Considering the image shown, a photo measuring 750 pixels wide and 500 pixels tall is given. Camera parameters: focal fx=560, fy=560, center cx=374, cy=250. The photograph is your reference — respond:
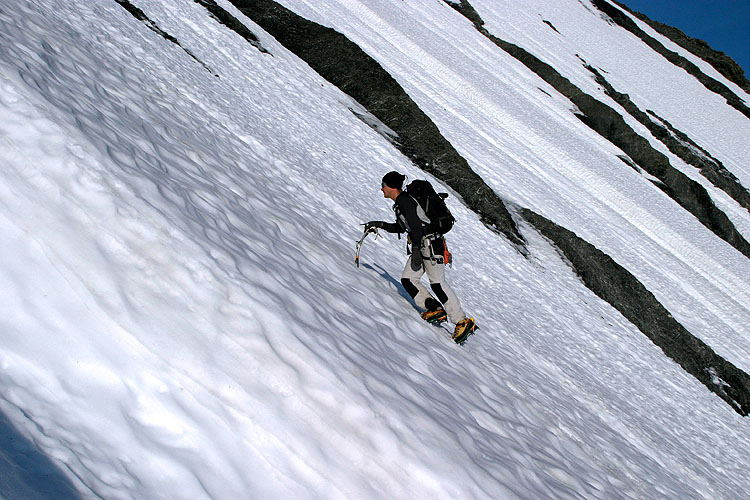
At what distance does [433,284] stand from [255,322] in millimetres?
3218

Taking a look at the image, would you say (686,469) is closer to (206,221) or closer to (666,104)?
(206,221)

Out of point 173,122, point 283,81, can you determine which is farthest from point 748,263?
point 173,122

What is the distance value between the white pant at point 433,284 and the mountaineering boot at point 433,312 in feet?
0.20

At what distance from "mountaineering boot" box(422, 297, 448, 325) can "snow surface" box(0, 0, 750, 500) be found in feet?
1.11

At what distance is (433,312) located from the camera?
6855 millimetres

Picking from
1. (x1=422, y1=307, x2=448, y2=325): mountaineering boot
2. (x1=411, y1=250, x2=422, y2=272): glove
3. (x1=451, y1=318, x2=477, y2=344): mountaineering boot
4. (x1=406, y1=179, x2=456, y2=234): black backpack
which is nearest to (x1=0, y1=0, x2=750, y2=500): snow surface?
(x1=451, y1=318, x2=477, y2=344): mountaineering boot

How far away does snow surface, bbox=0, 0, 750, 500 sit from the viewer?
2.96 metres

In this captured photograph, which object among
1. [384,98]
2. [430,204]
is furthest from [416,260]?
[384,98]

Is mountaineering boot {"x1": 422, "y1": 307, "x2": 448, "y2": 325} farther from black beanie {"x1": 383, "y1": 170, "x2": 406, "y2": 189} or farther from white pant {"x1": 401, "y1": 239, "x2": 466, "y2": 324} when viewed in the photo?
black beanie {"x1": 383, "y1": 170, "x2": 406, "y2": 189}

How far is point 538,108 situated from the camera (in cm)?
3002

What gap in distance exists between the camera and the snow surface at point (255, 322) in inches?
117

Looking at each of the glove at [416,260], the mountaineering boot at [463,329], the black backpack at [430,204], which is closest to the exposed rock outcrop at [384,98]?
the mountaineering boot at [463,329]

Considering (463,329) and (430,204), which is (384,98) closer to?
(430,204)

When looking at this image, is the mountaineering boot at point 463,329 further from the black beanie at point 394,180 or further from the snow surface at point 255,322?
the black beanie at point 394,180
